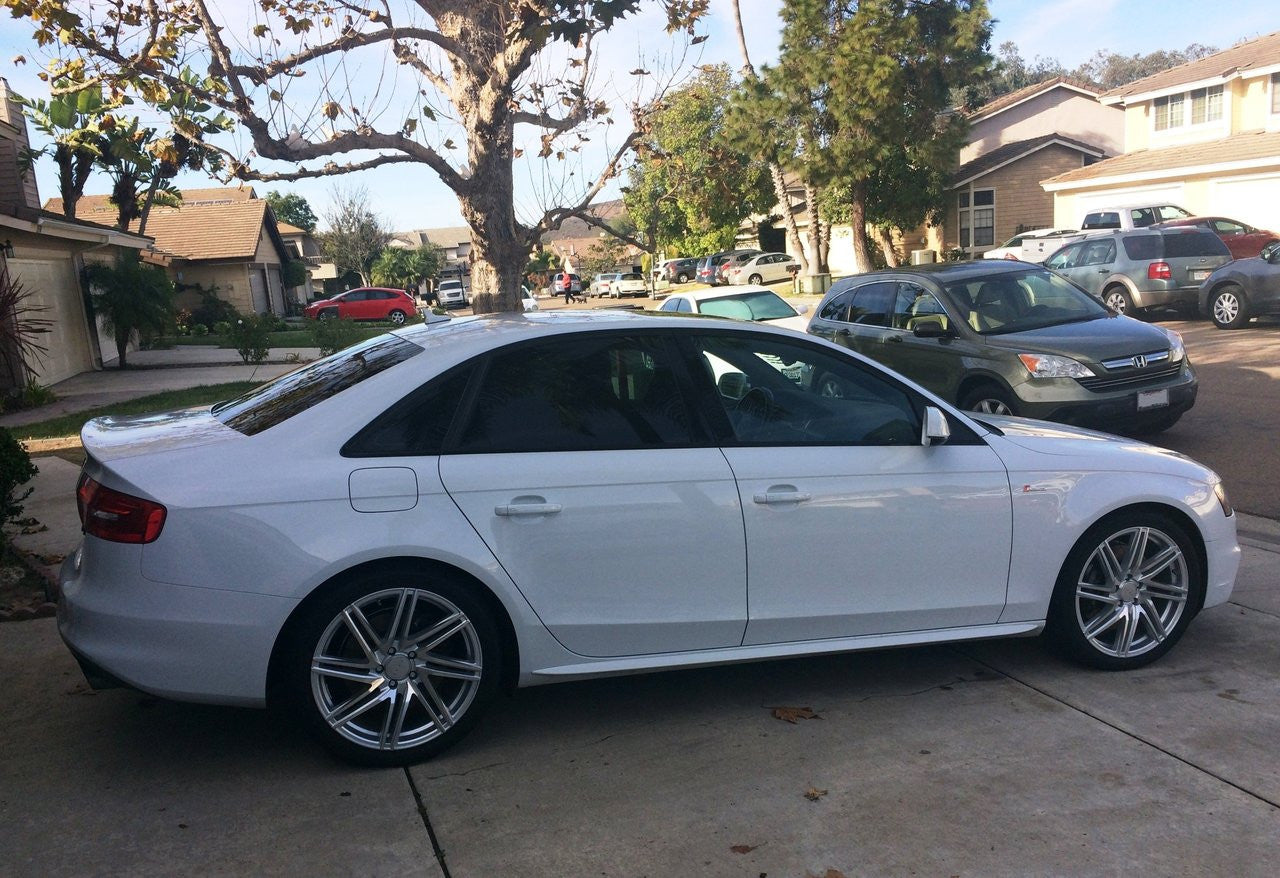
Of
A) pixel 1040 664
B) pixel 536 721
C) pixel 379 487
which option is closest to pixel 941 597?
pixel 1040 664

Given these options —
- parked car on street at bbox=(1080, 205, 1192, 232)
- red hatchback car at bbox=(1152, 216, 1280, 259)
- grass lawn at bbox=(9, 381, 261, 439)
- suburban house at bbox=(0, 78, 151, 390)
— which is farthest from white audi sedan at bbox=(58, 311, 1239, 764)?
parked car on street at bbox=(1080, 205, 1192, 232)

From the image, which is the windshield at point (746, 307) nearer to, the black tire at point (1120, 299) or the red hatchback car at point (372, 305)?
the black tire at point (1120, 299)

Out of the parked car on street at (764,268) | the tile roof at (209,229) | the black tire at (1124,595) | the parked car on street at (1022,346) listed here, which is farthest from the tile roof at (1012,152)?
the black tire at (1124,595)

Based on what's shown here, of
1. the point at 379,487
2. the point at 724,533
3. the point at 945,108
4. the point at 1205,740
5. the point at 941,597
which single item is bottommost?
the point at 1205,740

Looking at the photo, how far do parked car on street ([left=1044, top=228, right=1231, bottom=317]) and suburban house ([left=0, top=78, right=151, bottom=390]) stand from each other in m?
17.5

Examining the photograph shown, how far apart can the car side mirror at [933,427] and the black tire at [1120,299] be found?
1670cm

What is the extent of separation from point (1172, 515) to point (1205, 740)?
109 centimetres

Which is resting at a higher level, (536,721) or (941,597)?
(941,597)

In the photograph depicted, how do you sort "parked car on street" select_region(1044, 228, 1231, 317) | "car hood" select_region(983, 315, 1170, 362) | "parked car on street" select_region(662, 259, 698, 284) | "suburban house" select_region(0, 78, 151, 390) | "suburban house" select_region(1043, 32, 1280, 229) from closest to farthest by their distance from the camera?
"car hood" select_region(983, 315, 1170, 362) < "suburban house" select_region(0, 78, 151, 390) < "parked car on street" select_region(1044, 228, 1231, 317) < "suburban house" select_region(1043, 32, 1280, 229) < "parked car on street" select_region(662, 259, 698, 284)

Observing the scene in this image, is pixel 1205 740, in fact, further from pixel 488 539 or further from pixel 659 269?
pixel 659 269

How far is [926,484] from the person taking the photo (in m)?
4.33

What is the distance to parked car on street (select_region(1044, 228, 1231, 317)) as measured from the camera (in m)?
18.9

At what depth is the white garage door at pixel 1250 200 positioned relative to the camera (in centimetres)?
2906

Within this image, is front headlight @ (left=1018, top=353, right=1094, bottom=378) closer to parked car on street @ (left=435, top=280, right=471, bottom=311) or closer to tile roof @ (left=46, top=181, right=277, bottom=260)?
tile roof @ (left=46, top=181, right=277, bottom=260)
